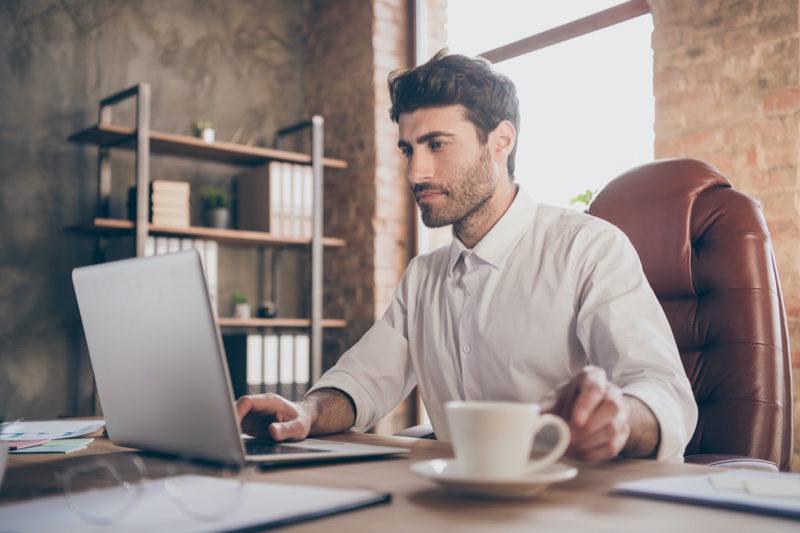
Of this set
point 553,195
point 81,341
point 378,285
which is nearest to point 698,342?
point 553,195

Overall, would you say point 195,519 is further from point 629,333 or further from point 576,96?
point 576,96

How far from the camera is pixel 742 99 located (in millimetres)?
2631

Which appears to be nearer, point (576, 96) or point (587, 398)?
point (587, 398)

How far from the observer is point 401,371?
1.69 m

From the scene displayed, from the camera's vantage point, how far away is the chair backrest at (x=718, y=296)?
1.43m

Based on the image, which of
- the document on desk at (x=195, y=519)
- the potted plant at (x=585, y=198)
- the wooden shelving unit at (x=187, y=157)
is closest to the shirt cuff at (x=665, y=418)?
the document on desk at (x=195, y=519)

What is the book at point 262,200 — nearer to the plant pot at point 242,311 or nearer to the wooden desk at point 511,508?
the plant pot at point 242,311

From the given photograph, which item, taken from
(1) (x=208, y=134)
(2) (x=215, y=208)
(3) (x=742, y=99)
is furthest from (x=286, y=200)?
(3) (x=742, y=99)

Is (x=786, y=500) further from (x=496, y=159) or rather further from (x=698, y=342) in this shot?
(x=496, y=159)

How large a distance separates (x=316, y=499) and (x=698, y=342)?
110 centimetres

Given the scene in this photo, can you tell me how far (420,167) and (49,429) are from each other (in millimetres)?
949

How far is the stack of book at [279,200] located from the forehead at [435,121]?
205 centimetres

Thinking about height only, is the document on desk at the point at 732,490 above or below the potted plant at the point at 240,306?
below

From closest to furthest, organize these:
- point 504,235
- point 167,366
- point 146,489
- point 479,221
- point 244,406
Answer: point 146,489
point 167,366
point 244,406
point 504,235
point 479,221
